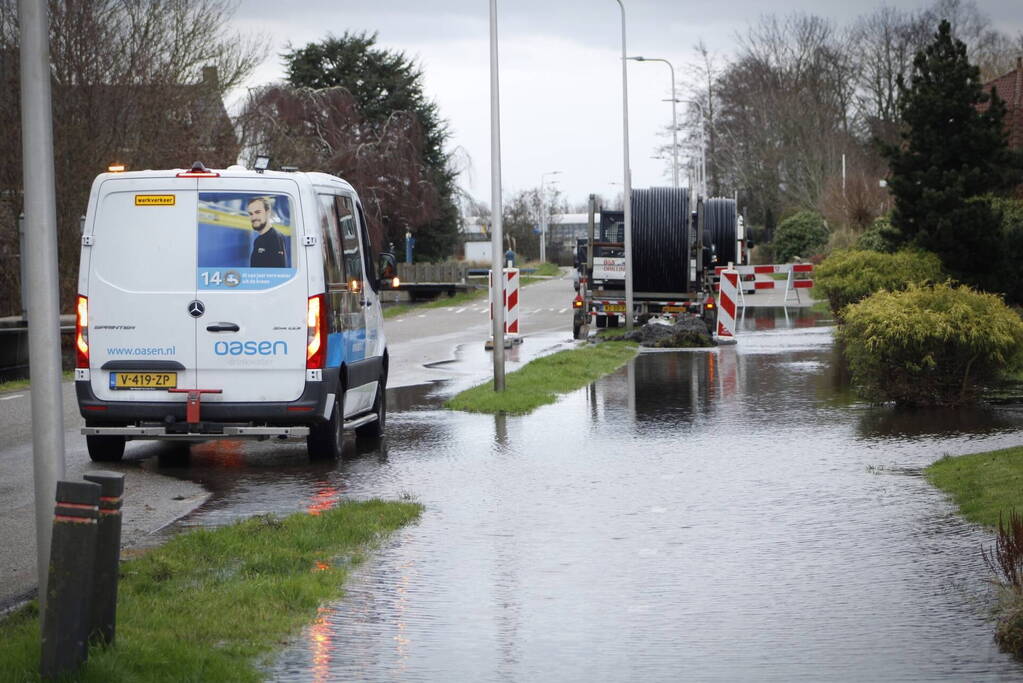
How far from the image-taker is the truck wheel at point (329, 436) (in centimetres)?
1251

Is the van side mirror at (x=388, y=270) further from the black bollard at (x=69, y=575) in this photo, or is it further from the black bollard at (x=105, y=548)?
the black bollard at (x=69, y=575)

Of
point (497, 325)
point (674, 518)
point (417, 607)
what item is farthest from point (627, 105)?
point (417, 607)

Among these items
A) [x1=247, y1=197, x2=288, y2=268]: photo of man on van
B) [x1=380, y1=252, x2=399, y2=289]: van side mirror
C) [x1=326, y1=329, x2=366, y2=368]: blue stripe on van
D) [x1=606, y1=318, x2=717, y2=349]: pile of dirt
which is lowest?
[x1=606, y1=318, x2=717, y2=349]: pile of dirt

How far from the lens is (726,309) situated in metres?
29.6

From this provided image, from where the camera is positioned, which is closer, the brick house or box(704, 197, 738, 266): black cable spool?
the brick house

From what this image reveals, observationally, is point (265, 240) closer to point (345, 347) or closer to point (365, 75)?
point (345, 347)

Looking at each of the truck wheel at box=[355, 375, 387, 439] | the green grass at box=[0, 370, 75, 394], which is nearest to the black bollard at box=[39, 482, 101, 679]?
the truck wheel at box=[355, 375, 387, 439]

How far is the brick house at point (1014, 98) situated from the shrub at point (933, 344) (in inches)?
868

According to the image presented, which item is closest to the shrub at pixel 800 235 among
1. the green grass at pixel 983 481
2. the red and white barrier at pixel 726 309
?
the red and white barrier at pixel 726 309

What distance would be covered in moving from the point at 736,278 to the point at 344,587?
24017 mm

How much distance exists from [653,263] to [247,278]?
2187cm

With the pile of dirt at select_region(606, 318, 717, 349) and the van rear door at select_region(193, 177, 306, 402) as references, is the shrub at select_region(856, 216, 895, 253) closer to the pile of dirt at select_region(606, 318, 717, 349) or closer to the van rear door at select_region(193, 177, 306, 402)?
the pile of dirt at select_region(606, 318, 717, 349)

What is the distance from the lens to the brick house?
38.2m

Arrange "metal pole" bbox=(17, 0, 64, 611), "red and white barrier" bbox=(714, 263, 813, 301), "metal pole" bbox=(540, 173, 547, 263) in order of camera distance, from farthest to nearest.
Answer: "metal pole" bbox=(540, 173, 547, 263) < "red and white barrier" bbox=(714, 263, 813, 301) < "metal pole" bbox=(17, 0, 64, 611)
